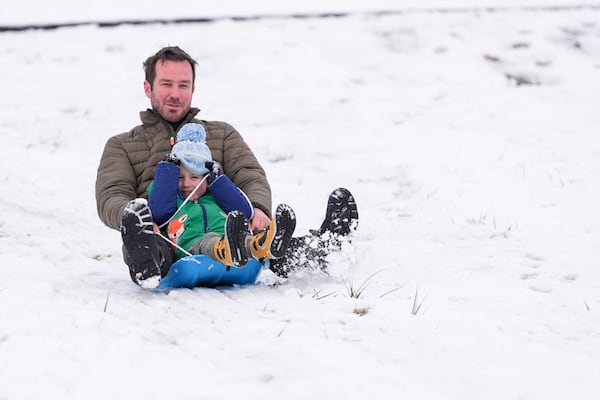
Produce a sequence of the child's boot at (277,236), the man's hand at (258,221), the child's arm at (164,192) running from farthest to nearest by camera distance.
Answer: the man's hand at (258,221)
the child's arm at (164,192)
the child's boot at (277,236)

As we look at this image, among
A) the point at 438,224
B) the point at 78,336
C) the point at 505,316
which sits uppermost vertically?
the point at 78,336

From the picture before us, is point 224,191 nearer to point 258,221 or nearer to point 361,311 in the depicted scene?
point 258,221

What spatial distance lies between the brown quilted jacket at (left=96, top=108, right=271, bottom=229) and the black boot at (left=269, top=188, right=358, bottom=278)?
437mm

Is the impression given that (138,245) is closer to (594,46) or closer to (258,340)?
(258,340)

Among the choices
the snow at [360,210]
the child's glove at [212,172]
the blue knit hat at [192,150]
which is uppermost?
the blue knit hat at [192,150]

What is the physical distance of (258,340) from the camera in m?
2.57

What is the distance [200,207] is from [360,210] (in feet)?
7.65

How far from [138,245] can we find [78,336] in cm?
69

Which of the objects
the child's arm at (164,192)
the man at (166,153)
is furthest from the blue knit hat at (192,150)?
the man at (166,153)

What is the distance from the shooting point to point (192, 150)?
3.50m

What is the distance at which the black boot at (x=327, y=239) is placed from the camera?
351 centimetres

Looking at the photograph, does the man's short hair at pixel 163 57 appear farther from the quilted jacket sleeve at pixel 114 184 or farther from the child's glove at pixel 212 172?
the child's glove at pixel 212 172

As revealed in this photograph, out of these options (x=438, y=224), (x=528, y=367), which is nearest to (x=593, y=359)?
(x=528, y=367)

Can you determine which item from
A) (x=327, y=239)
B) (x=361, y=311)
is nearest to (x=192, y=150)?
(x=327, y=239)
